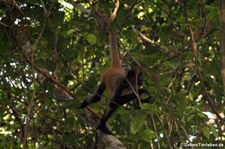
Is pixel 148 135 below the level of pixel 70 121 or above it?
below

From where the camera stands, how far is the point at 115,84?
5.12m

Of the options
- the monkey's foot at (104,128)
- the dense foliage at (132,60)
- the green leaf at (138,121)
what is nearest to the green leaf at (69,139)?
the dense foliage at (132,60)

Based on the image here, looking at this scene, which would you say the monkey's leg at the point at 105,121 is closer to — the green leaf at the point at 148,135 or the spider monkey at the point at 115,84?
the spider monkey at the point at 115,84

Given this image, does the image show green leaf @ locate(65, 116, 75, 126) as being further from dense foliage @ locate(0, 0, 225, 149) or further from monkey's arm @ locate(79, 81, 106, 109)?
monkey's arm @ locate(79, 81, 106, 109)

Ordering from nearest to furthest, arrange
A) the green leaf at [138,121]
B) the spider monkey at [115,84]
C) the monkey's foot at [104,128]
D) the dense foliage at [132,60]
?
the green leaf at [138,121] → the dense foliage at [132,60] → the monkey's foot at [104,128] → the spider monkey at [115,84]

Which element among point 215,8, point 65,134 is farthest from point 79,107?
point 215,8

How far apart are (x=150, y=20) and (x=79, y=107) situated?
2.29 meters

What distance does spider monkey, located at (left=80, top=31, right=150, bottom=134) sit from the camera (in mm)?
4613

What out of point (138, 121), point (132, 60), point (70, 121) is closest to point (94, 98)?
point (70, 121)

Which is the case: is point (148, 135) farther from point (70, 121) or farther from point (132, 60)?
point (70, 121)

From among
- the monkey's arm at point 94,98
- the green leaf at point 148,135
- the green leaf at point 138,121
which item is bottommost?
the green leaf at point 148,135

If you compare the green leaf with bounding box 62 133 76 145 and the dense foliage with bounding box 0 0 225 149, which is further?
the green leaf with bounding box 62 133 76 145

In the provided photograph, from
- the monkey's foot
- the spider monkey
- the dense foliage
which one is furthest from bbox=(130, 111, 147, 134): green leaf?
the spider monkey

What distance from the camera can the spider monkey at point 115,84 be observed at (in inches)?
182
